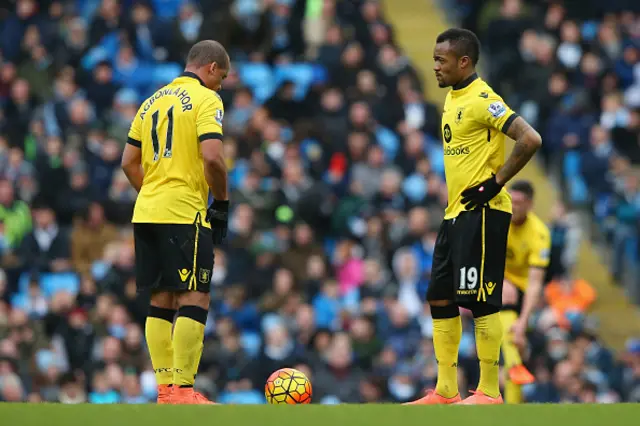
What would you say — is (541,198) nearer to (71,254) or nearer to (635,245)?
(635,245)

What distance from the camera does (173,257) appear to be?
9.72 m

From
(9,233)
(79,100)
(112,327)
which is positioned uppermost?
(79,100)

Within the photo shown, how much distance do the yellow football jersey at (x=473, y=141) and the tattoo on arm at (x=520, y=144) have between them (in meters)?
0.15

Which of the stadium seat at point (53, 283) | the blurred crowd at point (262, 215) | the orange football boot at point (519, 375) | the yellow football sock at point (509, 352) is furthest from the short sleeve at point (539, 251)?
the stadium seat at point (53, 283)

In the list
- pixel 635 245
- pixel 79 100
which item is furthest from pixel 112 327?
pixel 635 245

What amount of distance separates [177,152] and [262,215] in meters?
8.24

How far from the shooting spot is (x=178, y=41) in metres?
20.9

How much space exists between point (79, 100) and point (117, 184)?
2.11 meters

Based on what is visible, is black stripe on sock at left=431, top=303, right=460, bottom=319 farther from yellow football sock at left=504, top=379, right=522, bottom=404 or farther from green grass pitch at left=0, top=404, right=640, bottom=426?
yellow football sock at left=504, top=379, right=522, bottom=404

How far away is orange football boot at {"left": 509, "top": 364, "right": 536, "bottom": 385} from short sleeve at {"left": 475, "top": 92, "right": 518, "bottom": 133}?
124 inches

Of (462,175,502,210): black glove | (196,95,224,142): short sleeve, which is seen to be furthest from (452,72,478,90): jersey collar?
(196,95,224,142): short sleeve

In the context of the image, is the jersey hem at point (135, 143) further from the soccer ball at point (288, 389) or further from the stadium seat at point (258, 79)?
the stadium seat at point (258, 79)

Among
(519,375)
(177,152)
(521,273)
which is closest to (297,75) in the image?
(521,273)

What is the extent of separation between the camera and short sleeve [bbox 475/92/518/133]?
31.4 ft
